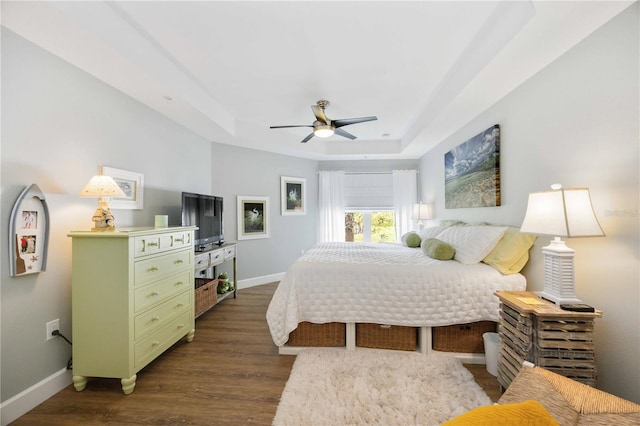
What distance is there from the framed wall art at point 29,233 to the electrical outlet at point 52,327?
40cm

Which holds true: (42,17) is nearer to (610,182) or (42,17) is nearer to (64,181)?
(64,181)

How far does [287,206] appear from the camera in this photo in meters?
4.94

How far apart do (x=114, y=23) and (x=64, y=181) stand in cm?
118

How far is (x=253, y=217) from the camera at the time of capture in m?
4.52

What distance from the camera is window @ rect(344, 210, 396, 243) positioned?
531 centimetres

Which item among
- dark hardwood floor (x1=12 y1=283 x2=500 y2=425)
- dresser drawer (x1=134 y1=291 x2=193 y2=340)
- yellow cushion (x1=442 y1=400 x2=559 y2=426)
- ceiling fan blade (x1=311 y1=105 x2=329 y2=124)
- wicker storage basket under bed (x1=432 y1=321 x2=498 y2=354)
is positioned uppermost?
ceiling fan blade (x1=311 y1=105 x2=329 y2=124)

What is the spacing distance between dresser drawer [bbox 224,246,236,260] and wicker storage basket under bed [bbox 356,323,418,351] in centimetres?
216

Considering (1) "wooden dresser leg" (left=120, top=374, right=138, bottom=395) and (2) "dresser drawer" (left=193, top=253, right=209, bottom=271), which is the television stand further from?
(1) "wooden dresser leg" (left=120, top=374, right=138, bottom=395)

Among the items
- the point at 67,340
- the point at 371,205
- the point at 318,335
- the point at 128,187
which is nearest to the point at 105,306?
the point at 67,340

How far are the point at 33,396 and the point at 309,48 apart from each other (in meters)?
3.15

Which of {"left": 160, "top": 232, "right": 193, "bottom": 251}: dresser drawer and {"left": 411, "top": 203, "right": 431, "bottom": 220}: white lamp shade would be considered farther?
{"left": 411, "top": 203, "right": 431, "bottom": 220}: white lamp shade

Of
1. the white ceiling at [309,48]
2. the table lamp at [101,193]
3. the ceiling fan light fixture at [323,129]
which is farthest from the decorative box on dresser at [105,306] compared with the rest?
the ceiling fan light fixture at [323,129]

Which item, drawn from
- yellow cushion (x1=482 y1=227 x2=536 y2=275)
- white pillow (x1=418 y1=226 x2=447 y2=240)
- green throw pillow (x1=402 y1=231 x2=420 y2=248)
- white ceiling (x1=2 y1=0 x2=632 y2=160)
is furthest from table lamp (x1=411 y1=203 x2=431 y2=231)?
yellow cushion (x1=482 y1=227 x2=536 y2=275)

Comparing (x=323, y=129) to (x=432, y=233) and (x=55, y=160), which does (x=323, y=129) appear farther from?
(x=55, y=160)
